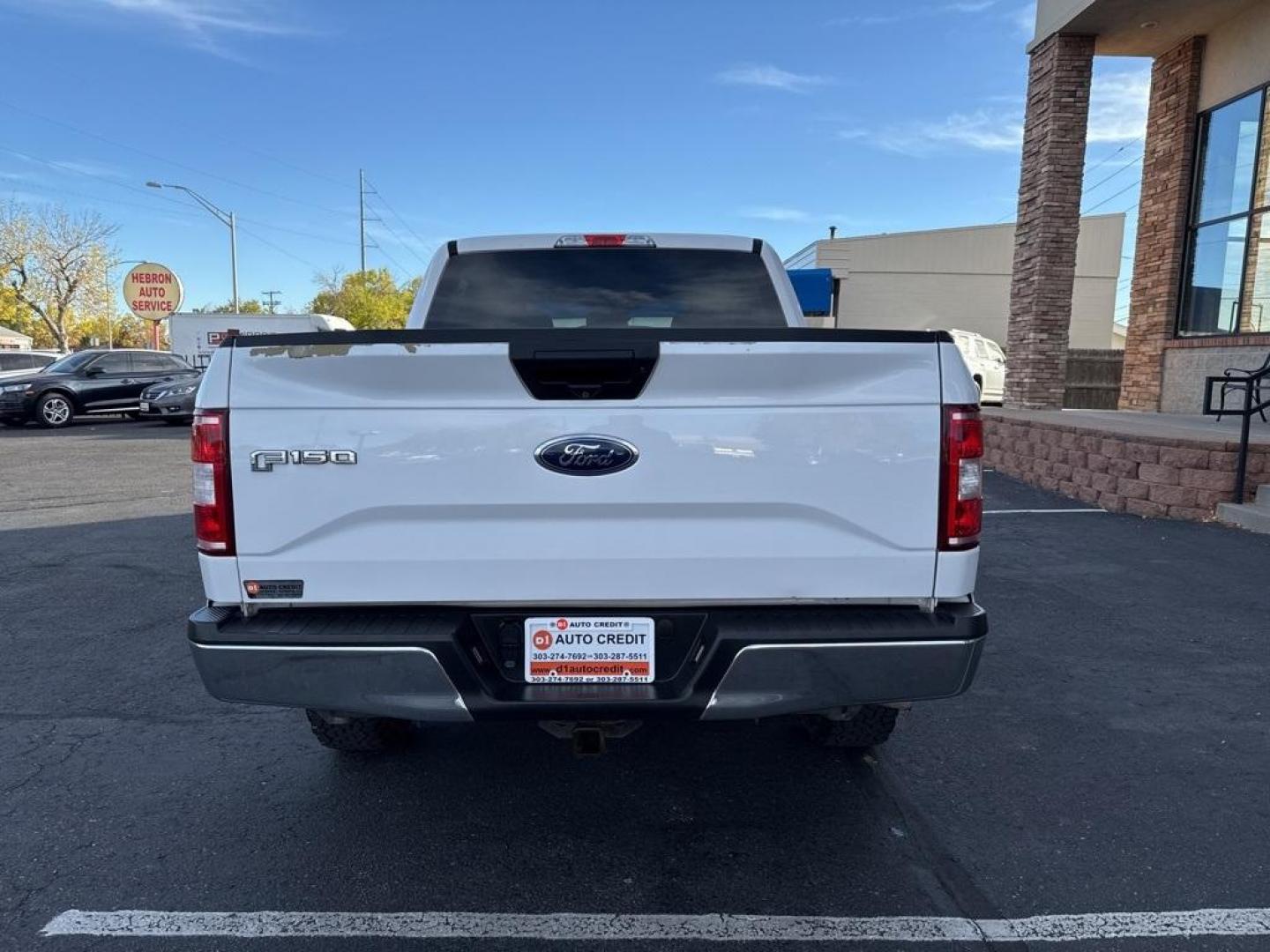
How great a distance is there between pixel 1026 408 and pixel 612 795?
40.6 ft

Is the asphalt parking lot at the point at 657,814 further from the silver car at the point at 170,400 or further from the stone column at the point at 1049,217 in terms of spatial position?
the silver car at the point at 170,400

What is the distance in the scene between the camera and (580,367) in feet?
8.02

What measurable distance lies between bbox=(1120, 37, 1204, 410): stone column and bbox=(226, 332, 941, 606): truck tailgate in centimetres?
1489

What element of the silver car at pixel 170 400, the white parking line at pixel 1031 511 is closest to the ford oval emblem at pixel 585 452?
the white parking line at pixel 1031 511

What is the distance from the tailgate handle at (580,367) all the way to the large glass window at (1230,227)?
13.8 meters

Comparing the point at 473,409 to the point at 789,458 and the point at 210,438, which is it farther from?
the point at 789,458

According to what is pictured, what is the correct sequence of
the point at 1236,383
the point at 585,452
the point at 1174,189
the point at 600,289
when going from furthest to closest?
the point at 1174,189, the point at 1236,383, the point at 600,289, the point at 585,452

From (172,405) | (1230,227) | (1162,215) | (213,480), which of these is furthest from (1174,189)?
(172,405)

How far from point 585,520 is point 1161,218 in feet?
53.3

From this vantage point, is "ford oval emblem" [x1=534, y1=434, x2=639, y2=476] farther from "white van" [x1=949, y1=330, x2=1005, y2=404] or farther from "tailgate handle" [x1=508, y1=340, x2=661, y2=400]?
"white van" [x1=949, y1=330, x2=1005, y2=404]

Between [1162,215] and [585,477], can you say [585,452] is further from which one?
[1162,215]

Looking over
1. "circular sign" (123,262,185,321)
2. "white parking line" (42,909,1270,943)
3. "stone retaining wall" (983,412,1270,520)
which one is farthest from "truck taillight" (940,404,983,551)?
"circular sign" (123,262,185,321)

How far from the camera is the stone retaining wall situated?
8141mm

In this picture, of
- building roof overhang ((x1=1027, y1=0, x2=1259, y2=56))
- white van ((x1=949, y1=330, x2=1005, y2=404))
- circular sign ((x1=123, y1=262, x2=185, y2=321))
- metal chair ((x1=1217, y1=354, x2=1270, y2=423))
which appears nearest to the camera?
metal chair ((x1=1217, y1=354, x2=1270, y2=423))
